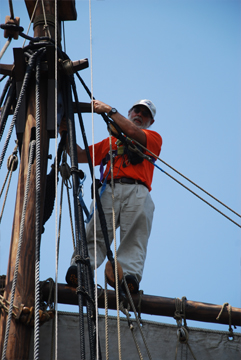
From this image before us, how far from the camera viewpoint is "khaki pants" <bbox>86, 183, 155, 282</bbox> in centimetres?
461

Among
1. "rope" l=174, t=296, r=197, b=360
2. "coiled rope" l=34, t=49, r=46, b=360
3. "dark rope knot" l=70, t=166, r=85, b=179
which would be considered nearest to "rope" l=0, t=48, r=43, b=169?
"coiled rope" l=34, t=49, r=46, b=360

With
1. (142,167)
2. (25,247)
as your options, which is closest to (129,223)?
(142,167)

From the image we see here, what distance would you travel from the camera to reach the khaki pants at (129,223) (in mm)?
4609

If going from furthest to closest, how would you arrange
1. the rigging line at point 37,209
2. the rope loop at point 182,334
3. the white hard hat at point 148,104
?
the white hard hat at point 148,104 → the rope loop at point 182,334 → the rigging line at point 37,209

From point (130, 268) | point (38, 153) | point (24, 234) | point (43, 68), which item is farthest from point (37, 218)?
point (43, 68)

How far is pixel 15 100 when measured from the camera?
4559 mm

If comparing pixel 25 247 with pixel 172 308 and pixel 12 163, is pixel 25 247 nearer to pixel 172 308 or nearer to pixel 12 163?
pixel 12 163

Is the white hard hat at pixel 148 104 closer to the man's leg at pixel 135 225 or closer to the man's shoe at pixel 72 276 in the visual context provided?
the man's leg at pixel 135 225

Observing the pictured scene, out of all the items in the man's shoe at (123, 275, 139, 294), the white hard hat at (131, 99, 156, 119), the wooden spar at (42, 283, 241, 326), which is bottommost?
the wooden spar at (42, 283, 241, 326)

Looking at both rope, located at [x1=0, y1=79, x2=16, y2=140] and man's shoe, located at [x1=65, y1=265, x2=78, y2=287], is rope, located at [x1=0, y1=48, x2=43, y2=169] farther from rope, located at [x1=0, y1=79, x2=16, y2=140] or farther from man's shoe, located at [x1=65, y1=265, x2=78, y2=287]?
man's shoe, located at [x1=65, y1=265, x2=78, y2=287]

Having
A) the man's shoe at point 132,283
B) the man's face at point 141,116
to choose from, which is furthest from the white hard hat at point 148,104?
the man's shoe at point 132,283

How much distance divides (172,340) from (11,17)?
3105mm

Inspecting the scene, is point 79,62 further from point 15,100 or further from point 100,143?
point 100,143

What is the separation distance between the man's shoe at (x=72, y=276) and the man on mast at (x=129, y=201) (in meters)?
0.15
